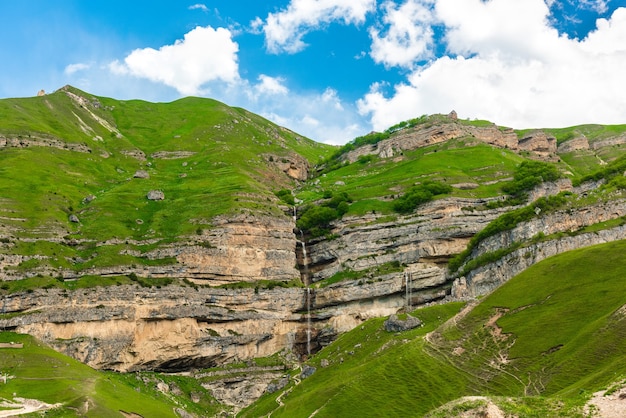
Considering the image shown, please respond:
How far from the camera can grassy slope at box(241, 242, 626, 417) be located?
167ft

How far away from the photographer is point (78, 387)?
72500 mm

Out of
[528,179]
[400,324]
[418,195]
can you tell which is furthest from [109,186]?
[528,179]

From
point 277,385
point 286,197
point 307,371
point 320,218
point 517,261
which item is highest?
point 286,197

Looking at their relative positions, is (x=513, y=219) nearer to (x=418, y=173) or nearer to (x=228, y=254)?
(x=418, y=173)

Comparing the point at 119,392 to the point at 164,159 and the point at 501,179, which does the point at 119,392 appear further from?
the point at 164,159

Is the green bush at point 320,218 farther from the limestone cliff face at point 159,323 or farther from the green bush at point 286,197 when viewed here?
the limestone cliff face at point 159,323

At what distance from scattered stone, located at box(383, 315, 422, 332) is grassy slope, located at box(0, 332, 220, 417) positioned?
102 feet

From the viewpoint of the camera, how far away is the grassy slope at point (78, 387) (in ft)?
223

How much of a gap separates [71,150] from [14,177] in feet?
132

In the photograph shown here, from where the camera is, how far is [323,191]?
162 meters

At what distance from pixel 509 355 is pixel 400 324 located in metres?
26.7

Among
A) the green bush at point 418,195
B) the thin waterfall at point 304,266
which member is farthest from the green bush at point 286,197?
the green bush at point 418,195

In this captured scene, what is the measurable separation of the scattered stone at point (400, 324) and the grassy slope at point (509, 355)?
245 centimetres

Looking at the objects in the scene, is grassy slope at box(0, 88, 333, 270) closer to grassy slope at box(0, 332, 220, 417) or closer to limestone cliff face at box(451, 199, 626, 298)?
grassy slope at box(0, 332, 220, 417)
